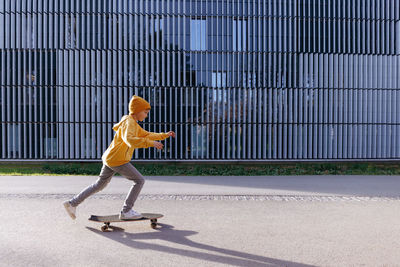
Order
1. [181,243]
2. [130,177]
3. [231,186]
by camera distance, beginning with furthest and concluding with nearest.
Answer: [231,186], [130,177], [181,243]

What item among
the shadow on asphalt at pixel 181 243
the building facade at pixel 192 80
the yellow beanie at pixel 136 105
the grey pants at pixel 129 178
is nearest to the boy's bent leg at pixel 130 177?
the grey pants at pixel 129 178

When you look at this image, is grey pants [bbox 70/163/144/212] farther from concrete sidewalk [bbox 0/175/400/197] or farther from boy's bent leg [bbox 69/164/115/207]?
concrete sidewalk [bbox 0/175/400/197]

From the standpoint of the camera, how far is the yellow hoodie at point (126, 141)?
16.7 ft

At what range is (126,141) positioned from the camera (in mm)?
5086

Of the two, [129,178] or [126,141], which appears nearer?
[126,141]

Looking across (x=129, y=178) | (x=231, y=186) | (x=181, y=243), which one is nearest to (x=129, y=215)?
(x=129, y=178)

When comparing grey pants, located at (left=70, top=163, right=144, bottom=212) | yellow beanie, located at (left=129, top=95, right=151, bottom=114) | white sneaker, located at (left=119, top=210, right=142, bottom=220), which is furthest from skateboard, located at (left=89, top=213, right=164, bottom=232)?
yellow beanie, located at (left=129, top=95, right=151, bottom=114)

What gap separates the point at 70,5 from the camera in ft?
59.8

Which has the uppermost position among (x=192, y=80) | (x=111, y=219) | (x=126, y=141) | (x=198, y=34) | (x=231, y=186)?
(x=198, y=34)

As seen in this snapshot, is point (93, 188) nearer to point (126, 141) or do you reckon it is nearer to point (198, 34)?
point (126, 141)

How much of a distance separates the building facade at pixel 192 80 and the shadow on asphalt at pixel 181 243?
41.7 feet

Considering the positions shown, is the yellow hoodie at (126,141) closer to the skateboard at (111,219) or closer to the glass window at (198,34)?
the skateboard at (111,219)

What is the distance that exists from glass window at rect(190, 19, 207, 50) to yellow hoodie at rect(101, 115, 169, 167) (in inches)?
522

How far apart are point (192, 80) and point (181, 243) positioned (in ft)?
45.9
